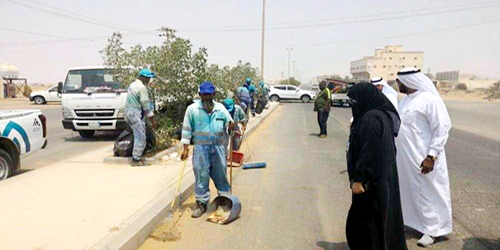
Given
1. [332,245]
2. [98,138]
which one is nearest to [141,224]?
[332,245]

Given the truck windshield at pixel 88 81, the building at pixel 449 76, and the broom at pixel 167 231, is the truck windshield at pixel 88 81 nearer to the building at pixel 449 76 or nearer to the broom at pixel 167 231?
the broom at pixel 167 231

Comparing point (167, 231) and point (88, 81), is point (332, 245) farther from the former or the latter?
point (88, 81)

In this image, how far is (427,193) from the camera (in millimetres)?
4324

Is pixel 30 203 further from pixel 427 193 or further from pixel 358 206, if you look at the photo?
pixel 427 193

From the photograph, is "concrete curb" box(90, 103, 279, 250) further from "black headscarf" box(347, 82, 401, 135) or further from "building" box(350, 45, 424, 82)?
"building" box(350, 45, 424, 82)

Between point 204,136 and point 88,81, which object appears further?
point 88,81

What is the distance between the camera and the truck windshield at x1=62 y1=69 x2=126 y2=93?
1154 centimetres

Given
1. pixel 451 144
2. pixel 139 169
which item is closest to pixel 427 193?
pixel 139 169

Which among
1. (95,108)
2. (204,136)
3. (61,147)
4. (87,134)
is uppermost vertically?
(204,136)

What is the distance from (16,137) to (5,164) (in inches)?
19.0

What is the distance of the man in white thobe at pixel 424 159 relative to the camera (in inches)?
165

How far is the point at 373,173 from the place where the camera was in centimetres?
338

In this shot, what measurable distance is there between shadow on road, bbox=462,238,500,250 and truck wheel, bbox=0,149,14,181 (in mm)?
6853

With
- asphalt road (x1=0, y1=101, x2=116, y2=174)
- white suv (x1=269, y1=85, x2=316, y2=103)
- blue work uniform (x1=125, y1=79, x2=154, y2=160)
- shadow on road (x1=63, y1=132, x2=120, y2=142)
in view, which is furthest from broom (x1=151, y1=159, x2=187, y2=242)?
white suv (x1=269, y1=85, x2=316, y2=103)
